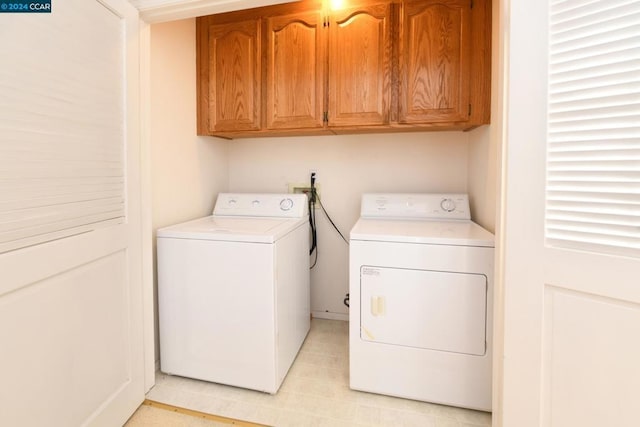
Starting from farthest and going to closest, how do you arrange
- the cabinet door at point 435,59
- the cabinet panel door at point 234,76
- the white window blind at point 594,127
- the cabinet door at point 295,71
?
1. the cabinet panel door at point 234,76
2. the cabinet door at point 295,71
3. the cabinet door at point 435,59
4. the white window blind at point 594,127

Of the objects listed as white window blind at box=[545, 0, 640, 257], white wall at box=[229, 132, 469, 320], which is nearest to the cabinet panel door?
white wall at box=[229, 132, 469, 320]

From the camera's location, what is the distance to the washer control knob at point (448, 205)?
1.94 metres

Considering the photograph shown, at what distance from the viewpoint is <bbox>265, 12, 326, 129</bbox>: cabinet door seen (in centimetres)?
187

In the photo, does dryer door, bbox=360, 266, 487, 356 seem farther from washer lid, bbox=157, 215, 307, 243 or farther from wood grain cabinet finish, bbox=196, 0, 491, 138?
wood grain cabinet finish, bbox=196, 0, 491, 138

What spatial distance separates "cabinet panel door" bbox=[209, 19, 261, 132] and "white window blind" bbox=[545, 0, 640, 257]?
1.61 m

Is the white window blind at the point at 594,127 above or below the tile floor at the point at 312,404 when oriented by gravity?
above

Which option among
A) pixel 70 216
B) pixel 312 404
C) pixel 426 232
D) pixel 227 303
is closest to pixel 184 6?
pixel 70 216

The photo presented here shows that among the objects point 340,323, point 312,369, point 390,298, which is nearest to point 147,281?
point 312,369

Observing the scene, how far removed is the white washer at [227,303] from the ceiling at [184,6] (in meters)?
1.06

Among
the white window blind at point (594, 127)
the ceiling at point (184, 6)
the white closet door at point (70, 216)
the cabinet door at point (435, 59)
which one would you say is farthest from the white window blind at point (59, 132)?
the white window blind at point (594, 127)

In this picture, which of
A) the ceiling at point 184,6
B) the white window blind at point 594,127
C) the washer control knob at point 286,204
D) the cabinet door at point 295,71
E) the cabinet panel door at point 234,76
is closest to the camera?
the white window blind at point 594,127

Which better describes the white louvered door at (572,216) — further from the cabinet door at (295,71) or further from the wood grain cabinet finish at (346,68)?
the cabinet door at (295,71)

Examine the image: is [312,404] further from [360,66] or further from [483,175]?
[360,66]

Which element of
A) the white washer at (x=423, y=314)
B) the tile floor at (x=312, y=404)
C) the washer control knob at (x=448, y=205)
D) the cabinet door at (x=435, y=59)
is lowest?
the tile floor at (x=312, y=404)
